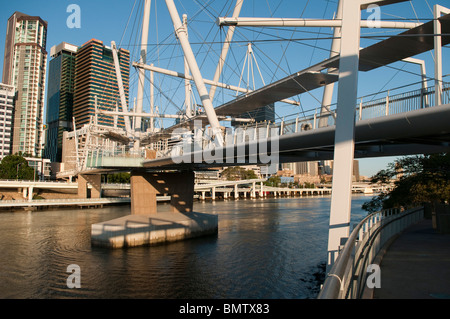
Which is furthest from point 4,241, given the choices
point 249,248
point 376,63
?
point 376,63

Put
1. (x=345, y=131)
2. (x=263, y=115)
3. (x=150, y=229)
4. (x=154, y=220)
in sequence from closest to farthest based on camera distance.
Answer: (x=345, y=131) → (x=150, y=229) → (x=154, y=220) → (x=263, y=115)

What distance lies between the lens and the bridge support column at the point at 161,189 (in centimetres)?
3069

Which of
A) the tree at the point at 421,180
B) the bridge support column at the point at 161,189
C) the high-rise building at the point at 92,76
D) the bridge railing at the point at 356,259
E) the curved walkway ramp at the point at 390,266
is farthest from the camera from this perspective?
the high-rise building at the point at 92,76

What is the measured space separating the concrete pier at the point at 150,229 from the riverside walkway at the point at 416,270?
18299 mm

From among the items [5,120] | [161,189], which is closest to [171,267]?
[161,189]

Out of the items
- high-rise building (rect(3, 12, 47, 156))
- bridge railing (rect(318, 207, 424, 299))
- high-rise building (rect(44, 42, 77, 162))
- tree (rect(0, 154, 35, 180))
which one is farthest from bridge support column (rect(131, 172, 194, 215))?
high-rise building (rect(44, 42, 77, 162))

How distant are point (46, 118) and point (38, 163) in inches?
3132

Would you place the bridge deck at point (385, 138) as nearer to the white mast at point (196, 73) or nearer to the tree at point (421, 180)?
the white mast at point (196, 73)

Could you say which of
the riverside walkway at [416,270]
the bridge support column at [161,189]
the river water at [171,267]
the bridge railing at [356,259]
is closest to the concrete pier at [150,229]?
the river water at [171,267]

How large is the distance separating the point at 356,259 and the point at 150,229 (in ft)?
71.4

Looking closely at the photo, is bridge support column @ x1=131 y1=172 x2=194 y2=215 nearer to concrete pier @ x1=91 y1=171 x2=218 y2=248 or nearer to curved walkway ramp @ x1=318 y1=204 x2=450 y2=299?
concrete pier @ x1=91 y1=171 x2=218 y2=248

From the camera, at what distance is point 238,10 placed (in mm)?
31359

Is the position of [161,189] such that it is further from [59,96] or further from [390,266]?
[59,96]

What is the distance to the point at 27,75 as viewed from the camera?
15350cm
